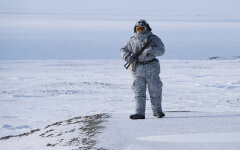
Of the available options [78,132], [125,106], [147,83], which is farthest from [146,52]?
[125,106]

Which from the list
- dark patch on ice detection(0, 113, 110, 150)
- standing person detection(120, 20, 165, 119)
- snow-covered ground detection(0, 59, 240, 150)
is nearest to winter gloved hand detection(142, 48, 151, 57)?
standing person detection(120, 20, 165, 119)

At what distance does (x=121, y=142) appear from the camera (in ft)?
18.4

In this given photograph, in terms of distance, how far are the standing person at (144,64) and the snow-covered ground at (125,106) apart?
0.36 meters

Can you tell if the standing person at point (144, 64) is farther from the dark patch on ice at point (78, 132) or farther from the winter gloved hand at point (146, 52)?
the dark patch on ice at point (78, 132)

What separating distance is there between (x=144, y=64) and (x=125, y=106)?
9293 millimetres

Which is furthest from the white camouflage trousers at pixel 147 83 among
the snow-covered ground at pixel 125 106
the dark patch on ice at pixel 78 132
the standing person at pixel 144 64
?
the dark patch on ice at pixel 78 132

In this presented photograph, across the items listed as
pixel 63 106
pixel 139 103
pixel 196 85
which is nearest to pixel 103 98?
pixel 63 106

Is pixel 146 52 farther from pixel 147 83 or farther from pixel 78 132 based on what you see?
pixel 78 132

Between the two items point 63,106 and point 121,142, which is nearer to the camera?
point 121,142

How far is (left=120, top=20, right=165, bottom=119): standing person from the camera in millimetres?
7078

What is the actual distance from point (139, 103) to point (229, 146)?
2.22 m

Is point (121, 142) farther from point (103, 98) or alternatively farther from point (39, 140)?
point (103, 98)

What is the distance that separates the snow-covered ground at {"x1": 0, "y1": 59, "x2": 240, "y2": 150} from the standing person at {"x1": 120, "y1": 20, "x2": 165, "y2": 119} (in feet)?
1.17

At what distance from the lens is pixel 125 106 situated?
1631cm
